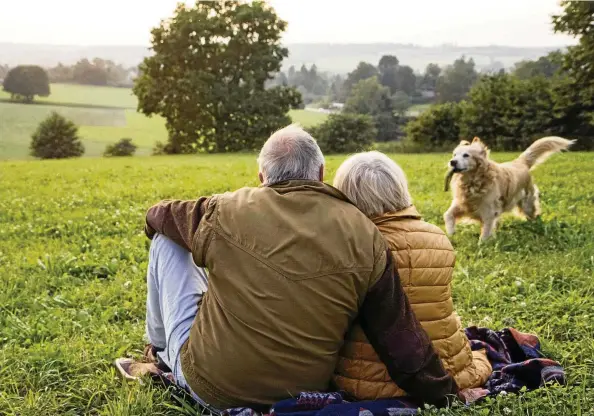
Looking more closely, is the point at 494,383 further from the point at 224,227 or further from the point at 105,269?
the point at 105,269

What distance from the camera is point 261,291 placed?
2.69 meters

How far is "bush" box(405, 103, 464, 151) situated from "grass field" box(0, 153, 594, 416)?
1541 cm

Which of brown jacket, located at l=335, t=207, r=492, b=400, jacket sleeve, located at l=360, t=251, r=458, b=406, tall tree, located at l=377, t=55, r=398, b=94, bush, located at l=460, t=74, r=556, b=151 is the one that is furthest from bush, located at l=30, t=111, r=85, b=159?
jacket sleeve, located at l=360, t=251, r=458, b=406

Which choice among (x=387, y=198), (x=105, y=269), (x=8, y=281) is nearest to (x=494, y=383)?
(x=387, y=198)

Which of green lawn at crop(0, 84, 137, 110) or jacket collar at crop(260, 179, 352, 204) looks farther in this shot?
green lawn at crop(0, 84, 137, 110)

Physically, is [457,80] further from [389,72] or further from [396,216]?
[396,216]

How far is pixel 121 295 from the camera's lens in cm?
514

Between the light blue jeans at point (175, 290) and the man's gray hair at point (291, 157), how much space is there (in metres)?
0.76

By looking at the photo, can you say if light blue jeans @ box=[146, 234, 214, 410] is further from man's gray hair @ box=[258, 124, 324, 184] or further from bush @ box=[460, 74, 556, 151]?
bush @ box=[460, 74, 556, 151]

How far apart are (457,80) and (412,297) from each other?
1157 inches

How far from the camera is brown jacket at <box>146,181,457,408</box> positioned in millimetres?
2652

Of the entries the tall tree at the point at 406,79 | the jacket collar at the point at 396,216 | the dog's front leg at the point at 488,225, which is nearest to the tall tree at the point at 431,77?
the tall tree at the point at 406,79

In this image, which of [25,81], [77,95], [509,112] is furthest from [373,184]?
[77,95]

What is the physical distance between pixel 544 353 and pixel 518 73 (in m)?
23.5
